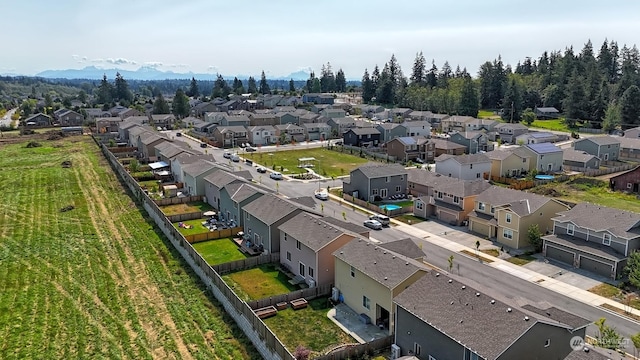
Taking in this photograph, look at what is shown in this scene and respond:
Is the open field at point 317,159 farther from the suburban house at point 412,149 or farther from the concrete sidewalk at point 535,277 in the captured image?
the concrete sidewalk at point 535,277

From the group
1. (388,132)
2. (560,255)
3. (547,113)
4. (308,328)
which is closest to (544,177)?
(560,255)

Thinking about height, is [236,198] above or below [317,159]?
above

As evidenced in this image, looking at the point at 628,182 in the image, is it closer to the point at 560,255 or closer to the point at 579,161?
the point at 579,161

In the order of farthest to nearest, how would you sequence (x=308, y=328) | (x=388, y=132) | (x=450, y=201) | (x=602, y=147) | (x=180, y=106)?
1. (x=180, y=106)
2. (x=388, y=132)
3. (x=602, y=147)
4. (x=450, y=201)
5. (x=308, y=328)

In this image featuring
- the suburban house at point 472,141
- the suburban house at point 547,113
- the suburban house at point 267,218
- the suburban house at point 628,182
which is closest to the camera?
the suburban house at point 267,218

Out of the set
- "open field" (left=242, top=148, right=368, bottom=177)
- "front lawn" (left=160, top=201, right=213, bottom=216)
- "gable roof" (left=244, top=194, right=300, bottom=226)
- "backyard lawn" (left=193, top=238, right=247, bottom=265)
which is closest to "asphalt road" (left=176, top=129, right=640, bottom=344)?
"gable roof" (left=244, top=194, right=300, bottom=226)

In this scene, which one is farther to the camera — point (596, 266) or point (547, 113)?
point (547, 113)

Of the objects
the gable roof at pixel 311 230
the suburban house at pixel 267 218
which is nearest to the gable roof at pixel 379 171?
A: the suburban house at pixel 267 218

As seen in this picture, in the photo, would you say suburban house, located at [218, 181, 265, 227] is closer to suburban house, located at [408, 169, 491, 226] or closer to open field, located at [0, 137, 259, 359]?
open field, located at [0, 137, 259, 359]
